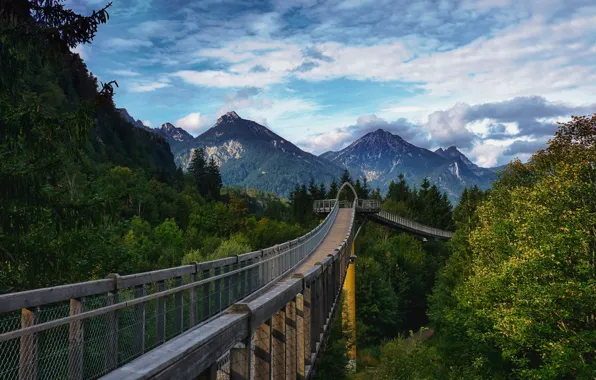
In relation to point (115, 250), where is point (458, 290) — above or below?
below

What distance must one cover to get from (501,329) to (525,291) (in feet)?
6.09

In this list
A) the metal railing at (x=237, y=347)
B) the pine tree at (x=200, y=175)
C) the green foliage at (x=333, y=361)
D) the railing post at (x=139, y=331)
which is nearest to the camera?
the metal railing at (x=237, y=347)

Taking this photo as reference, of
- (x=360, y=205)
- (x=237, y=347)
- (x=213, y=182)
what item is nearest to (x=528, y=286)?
(x=237, y=347)

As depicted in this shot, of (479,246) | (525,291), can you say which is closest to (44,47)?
(525,291)

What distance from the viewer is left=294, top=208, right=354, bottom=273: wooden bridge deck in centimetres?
1977

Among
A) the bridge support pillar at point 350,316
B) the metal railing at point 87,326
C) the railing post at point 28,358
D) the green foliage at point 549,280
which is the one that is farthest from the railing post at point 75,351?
the bridge support pillar at point 350,316

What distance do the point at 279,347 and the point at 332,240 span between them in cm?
2695

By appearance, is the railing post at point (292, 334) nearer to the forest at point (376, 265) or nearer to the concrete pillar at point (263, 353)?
the concrete pillar at point (263, 353)

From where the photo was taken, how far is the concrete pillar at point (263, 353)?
429cm

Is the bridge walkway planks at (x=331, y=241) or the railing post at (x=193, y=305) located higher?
the railing post at (x=193, y=305)

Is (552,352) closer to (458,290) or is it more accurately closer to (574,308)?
(574,308)

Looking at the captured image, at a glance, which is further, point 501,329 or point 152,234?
point 152,234

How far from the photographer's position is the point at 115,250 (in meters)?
15.3

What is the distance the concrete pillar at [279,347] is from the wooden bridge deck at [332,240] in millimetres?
11516
